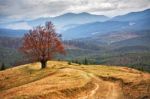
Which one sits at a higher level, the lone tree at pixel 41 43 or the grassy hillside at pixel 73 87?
the lone tree at pixel 41 43

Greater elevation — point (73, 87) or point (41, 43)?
point (41, 43)

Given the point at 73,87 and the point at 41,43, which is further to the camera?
the point at 41,43

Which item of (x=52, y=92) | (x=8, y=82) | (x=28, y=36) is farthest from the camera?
(x=28, y=36)

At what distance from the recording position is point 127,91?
62.6 m

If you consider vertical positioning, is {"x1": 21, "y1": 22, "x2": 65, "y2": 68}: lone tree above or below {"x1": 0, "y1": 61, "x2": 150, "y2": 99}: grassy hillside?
above

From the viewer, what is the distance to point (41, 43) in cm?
8731

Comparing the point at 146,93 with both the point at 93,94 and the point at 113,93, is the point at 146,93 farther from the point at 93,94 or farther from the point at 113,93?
the point at 93,94

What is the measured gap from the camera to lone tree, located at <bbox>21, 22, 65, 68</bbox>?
87.4 m

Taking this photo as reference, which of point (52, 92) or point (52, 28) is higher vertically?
point (52, 28)

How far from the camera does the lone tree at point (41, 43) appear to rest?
87375 mm

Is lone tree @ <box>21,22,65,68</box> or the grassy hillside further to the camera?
lone tree @ <box>21,22,65,68</box>

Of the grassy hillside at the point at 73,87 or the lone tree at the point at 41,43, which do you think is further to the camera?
the lone tree at the point at 41,43

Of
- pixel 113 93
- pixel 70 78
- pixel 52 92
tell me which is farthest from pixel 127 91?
pixel 52 92

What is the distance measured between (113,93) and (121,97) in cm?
313
